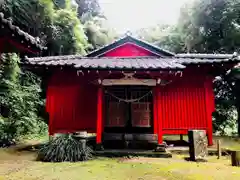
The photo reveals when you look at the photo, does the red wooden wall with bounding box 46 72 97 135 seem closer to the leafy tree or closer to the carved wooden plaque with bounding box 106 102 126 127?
the carved wooden plaque with bounding box 106 102 126 127

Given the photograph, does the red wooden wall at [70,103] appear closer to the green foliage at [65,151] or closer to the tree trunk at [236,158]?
the green foliage at [65,151]

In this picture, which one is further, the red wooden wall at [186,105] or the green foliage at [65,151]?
the red wooden wall at [186,105]

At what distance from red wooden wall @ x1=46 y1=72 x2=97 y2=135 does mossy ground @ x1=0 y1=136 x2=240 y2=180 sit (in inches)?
97.8

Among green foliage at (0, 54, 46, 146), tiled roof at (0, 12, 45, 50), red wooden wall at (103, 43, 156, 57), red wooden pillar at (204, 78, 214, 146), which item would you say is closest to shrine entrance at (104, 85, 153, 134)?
red wooden wall at (103, 43, 156, 57)

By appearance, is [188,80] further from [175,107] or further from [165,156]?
[165,156]

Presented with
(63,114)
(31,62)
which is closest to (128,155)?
(63,114)

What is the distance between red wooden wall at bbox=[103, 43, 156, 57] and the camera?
39.4 ft

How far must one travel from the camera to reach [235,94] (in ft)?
49.6

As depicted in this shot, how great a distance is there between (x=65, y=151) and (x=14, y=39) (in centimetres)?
465

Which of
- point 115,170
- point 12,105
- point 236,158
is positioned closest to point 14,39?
point 115,170

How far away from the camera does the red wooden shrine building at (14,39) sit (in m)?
3.91

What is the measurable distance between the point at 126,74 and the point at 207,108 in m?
3.48

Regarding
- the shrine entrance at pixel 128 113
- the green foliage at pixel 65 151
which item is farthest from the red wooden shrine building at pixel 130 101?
the green foliage at pixel 65 151

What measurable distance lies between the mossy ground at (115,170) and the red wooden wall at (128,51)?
5.26 meters
